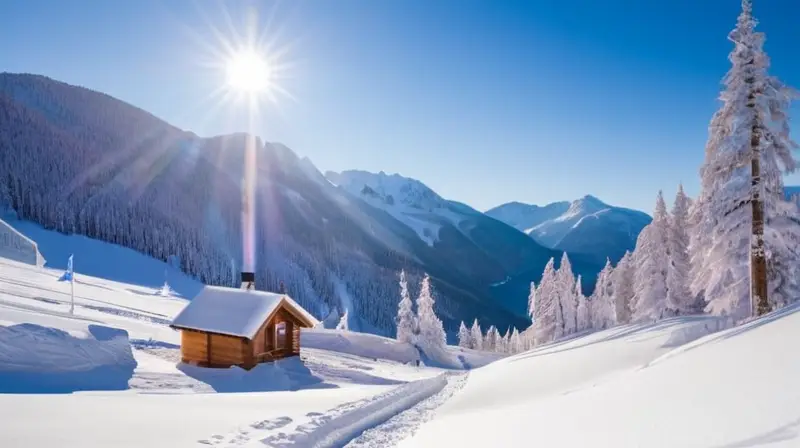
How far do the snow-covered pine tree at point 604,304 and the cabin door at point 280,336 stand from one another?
36960 mm

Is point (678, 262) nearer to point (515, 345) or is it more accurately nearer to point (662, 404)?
point (662, 404)

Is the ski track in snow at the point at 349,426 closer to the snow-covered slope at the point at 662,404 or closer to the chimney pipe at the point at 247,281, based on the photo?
the snow-covered slope at the point at 662,404

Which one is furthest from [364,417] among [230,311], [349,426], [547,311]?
[547,311]

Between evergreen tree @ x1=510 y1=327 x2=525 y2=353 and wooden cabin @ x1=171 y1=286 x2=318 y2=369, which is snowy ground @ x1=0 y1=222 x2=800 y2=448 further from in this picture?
evergreen tree @ x1=510 y1=327 x2=525 y2=353

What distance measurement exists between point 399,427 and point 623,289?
44.8 m

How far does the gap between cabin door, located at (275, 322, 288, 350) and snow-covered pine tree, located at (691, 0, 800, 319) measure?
23955 millimetres

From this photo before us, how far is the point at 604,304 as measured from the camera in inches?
2045

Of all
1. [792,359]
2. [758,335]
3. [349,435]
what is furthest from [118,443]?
[758,335]

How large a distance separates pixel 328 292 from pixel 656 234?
143 meters

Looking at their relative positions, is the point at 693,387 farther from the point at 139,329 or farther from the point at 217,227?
the point at 217,227

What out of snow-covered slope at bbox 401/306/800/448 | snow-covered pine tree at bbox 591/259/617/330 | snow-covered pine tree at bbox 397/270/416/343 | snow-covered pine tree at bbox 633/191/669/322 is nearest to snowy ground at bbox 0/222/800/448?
snow-covered slope at bbox 401/306/800/448

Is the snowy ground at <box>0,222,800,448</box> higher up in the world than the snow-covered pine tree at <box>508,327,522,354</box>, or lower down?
higher up

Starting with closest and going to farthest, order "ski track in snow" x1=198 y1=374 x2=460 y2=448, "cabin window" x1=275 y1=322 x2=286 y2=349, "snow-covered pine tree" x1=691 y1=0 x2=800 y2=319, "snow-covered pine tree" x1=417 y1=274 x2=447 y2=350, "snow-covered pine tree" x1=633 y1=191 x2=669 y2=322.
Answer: "ski track in snow" x1=198 y1=374 x2=460 y2=448, "snow-covered pine tree" x1=691 y1=0 x2=800 y2=319, "cabin window" x1=275 y1=322 x2=286 y2=349, "snow-covered pine tree" x1=633 y1=191 x2=669 y2=322, "snow-covered pine tree" x1=417 y1=274 x2=447 y2=350

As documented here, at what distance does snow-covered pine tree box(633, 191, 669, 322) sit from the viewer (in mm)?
34438
